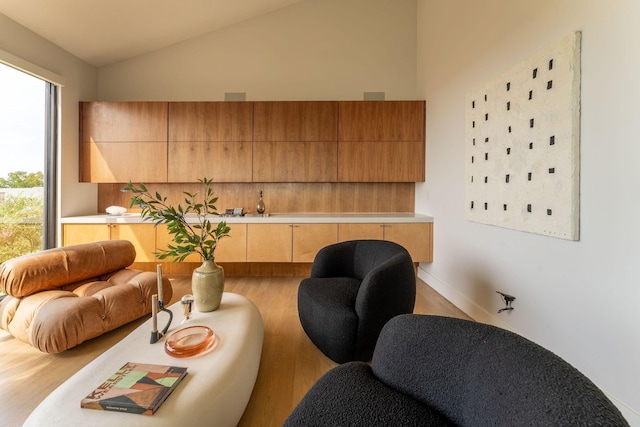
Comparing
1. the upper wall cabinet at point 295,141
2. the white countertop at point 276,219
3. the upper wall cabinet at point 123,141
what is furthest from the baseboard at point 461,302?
the upper wall cabinet at point 123,141

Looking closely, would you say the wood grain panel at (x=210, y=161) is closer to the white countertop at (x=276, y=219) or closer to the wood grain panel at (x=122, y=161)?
the wood grain panel at (x=122, y=161)

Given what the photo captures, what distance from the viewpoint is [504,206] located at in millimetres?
2260

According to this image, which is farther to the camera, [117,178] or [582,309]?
[117,178]

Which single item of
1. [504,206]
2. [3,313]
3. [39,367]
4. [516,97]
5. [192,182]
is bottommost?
[39,367]

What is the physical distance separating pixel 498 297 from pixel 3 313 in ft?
12.6

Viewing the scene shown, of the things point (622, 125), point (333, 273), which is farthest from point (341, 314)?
point (622, 125)

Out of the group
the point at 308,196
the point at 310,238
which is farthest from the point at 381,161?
the point at 310,238

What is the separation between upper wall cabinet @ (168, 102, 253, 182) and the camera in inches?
148

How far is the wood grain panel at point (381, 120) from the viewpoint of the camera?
12.4 ft

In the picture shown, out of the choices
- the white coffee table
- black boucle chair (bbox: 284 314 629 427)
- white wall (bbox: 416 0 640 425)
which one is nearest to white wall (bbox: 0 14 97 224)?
the white coffee table

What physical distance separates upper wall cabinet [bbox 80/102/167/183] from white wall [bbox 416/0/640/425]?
3.65 metres

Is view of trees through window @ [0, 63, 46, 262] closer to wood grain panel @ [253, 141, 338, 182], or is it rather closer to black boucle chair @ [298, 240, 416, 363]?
wood grain panel @ [253, 141, 338, 182]

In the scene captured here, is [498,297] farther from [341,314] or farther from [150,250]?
[150,250]

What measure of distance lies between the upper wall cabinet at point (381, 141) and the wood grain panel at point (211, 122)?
1.27 m
